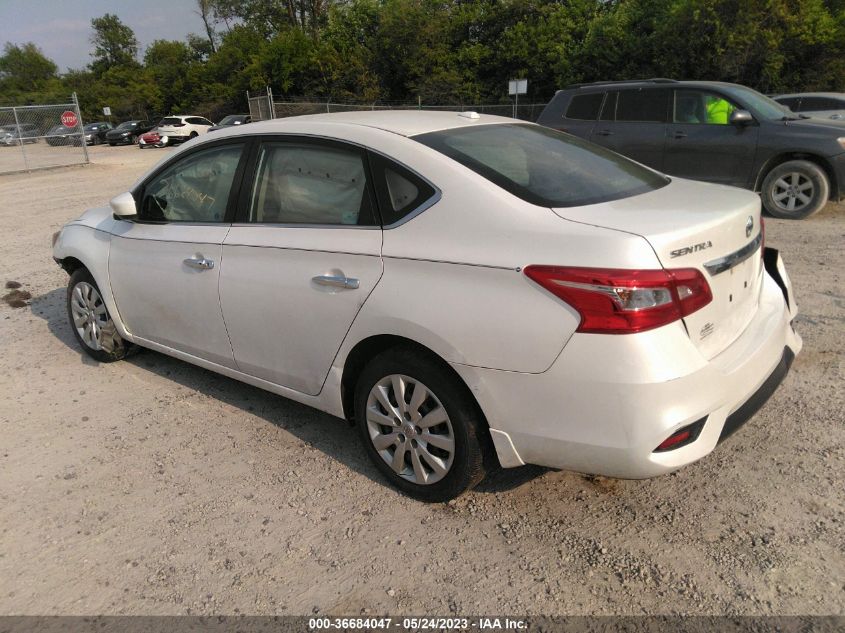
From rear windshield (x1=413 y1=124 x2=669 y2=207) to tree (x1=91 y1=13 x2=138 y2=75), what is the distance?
87.9 m

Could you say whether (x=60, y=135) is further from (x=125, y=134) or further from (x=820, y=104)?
(x=820, y=104)

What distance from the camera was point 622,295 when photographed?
2.19 m

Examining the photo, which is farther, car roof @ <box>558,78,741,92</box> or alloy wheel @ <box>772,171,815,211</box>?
car roof @ <box>558,78,741,92</box>

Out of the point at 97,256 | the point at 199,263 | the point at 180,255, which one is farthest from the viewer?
the point at 97,256

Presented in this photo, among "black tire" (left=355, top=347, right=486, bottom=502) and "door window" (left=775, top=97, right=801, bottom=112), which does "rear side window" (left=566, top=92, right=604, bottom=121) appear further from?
"black tire" (left=355, top=347, right=486, bottom=502)

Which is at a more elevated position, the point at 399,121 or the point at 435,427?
the point at 399,121

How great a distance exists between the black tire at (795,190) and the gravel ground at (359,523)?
193 inches

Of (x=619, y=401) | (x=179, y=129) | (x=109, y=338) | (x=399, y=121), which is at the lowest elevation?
(x=179, y=129)

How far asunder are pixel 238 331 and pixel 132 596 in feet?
4.60

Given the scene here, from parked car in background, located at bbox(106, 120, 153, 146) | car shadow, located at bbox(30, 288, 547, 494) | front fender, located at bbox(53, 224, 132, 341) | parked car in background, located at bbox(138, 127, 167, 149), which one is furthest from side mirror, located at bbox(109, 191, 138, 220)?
parked car in background, located at bbox(106, 120, 153, 146)

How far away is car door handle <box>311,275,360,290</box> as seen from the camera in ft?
9.35

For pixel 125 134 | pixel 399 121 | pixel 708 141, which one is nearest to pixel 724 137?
pixel 708 141

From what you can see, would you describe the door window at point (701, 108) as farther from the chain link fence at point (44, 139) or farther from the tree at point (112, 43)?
the tree at point (112, 43)

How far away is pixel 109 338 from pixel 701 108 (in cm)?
782
